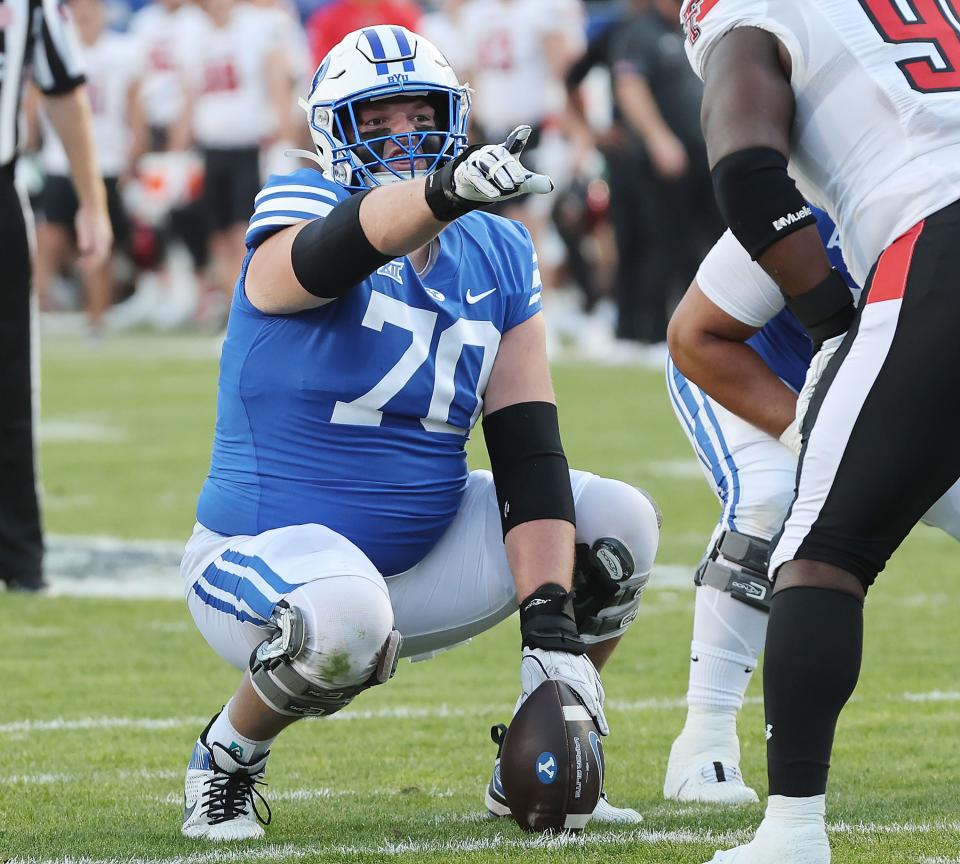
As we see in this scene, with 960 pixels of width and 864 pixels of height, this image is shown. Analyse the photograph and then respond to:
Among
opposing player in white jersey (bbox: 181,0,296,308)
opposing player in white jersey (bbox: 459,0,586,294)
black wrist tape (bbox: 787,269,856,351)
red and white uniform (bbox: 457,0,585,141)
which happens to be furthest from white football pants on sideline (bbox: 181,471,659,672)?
opposing player in white jersey (bbox: 181,0,296,308)

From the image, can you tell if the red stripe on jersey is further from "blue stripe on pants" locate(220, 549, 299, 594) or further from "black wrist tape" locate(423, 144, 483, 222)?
"blue stripe on pants" locate(220, 549, 299, 594)

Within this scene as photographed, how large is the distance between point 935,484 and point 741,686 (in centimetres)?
115

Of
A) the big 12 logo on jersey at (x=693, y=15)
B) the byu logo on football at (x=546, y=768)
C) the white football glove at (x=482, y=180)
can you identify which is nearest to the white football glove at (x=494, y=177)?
the white football glove at (x=482, y=180)

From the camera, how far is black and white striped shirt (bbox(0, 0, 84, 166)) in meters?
5.74

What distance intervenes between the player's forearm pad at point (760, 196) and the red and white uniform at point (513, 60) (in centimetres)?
1127

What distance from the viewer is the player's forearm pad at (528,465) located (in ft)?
11.5

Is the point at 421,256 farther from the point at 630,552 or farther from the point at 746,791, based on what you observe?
the point at 746,791

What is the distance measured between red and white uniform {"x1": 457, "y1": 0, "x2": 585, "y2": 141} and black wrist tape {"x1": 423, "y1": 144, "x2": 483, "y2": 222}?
1119 cm

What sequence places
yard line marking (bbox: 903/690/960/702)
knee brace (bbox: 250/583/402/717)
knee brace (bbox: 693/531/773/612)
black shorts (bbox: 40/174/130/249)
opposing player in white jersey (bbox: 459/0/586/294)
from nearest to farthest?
knee brace (bbox: 250/583/402/717), knee brace (bbox: 693/531/773/612), yard line marking (bbox: 903/690/960/702), opposing player in white jersey (bbox: 459/0/586/294), black shorts (bbox: 40/174/130/249)

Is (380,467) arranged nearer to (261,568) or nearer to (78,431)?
(261,568)

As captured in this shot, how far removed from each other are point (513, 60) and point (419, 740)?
416 inches

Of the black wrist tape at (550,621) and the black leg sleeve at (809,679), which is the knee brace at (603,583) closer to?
the black wrist tape at (550,621)

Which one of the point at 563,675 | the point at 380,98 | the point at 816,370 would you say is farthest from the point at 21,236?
the point at 816,370

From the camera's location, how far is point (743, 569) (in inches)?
150
